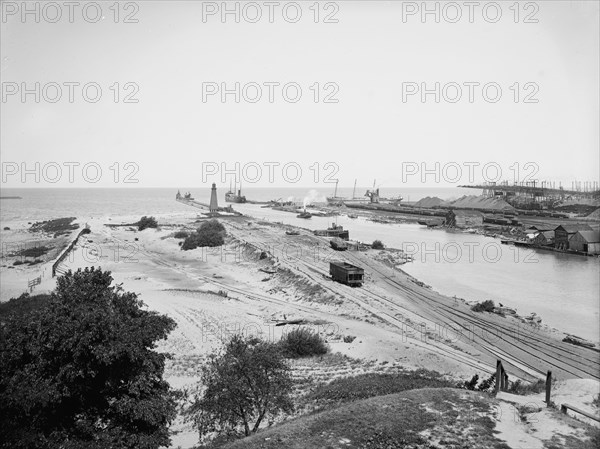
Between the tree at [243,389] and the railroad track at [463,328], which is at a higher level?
the tree at [243,389]

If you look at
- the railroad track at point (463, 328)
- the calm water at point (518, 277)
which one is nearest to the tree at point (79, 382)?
the railroad track at point (463, 328)

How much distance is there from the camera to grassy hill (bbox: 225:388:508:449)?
9.73 m

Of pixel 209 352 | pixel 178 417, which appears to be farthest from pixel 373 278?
pixel 178 417

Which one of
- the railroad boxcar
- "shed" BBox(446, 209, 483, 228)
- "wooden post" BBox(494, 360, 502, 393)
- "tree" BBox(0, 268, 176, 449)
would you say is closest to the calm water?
the railroad boxcar

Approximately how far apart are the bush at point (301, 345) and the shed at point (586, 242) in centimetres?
4442

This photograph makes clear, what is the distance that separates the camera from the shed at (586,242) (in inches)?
1917

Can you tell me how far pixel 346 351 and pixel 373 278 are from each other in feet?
51.3

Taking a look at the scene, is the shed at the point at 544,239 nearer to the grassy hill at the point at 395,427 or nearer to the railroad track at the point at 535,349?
the railroad track at the point at 535,349

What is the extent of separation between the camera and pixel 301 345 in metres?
18.4

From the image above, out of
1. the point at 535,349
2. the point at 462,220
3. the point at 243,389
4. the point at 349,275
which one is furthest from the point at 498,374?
the point at 462,220

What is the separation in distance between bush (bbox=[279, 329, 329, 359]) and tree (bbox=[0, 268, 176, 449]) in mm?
8771

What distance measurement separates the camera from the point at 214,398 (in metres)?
10.6

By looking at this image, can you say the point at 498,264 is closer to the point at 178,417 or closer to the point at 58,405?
the point at 178,417

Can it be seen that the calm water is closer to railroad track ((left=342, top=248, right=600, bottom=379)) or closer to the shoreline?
the shoreline
